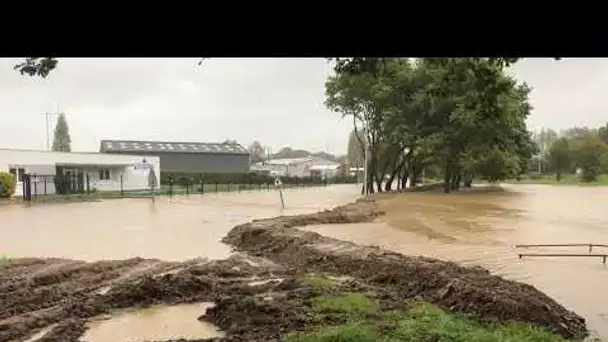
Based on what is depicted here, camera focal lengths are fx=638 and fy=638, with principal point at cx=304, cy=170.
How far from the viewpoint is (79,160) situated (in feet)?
186

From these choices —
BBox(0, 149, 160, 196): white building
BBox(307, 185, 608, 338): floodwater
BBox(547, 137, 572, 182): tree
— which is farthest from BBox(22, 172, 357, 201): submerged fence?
BBox(547, 137, 572, 182): tree

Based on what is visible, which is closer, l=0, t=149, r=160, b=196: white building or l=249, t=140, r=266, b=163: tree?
l=0, t=149, r=160, b=196: white building

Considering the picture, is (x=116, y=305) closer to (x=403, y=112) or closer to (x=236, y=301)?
(x=236, y=301)

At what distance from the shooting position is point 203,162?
8594cm

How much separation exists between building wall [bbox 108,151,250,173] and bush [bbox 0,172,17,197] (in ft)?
114

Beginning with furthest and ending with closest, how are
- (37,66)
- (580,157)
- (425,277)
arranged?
1. (580,157)
2. (425,277)
3. (37,66)

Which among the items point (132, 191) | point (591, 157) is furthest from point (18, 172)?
point (591, 157)

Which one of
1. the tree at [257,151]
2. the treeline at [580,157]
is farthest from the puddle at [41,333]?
the tree at [257,151]

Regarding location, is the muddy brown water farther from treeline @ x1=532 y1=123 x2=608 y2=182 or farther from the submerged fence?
treeline @ x1=532 y1=123 x2=608 y2=182

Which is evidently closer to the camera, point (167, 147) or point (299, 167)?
point (167, 147)

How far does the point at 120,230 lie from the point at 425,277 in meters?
15.9

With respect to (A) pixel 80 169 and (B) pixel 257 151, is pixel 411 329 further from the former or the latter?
(B) pixel 257 151

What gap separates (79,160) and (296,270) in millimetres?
46670

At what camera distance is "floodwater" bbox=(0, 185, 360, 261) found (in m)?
18.9
